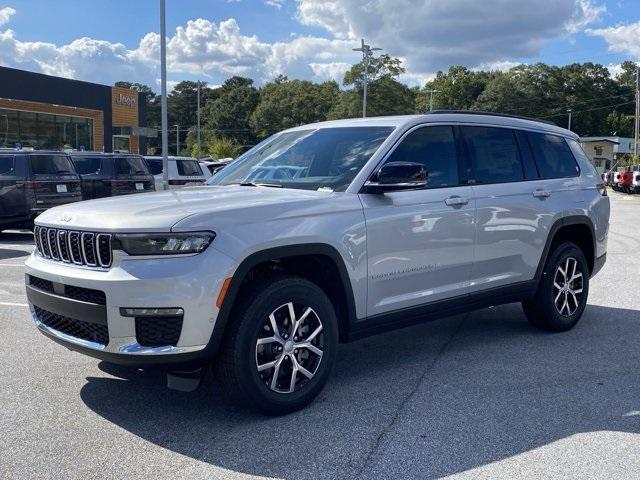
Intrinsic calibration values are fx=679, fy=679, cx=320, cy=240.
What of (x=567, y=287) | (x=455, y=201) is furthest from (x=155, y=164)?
(x=455, y=201)

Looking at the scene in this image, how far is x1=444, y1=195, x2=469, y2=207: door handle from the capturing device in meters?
5.20

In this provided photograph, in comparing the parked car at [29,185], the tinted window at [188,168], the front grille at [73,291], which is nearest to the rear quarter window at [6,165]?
the parked car at [29,185]

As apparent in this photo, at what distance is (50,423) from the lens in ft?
13.7

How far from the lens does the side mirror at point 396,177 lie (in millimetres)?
4570

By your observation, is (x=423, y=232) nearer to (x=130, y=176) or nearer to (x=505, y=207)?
(x=505, y=207)

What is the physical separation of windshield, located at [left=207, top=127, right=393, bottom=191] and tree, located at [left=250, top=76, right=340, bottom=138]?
7699cm

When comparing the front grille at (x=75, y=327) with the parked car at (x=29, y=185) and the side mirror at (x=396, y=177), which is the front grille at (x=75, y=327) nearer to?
the side mirror at (x=396, y=177)

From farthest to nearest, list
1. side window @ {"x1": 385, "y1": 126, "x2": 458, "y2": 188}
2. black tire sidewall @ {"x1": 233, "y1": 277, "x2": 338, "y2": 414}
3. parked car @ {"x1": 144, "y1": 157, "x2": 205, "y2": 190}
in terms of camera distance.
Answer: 1. parked car @ {"x1": 144, "y1": 157, "x2": 205, "y2": 190}
2. side window @ {"x1": 385, "y1": 126, "x2": 458, "y2": 188}
3. black tire sidewall @ {"x1": 233, "y1": 277, "x2": 338, "y2": 414}

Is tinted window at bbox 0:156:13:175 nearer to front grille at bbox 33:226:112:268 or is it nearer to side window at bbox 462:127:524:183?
front grille at bbox 33:226:112:268

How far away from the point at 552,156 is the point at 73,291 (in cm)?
458

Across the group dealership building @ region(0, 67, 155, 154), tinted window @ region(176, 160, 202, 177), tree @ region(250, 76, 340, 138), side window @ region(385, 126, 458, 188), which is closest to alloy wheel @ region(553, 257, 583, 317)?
side window @ region(385, 126, 458, 188)

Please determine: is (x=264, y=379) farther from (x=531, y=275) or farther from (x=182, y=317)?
(x=531, y=275)

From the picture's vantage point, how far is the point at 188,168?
19.9m

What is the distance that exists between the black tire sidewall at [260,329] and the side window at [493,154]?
1.97 m
